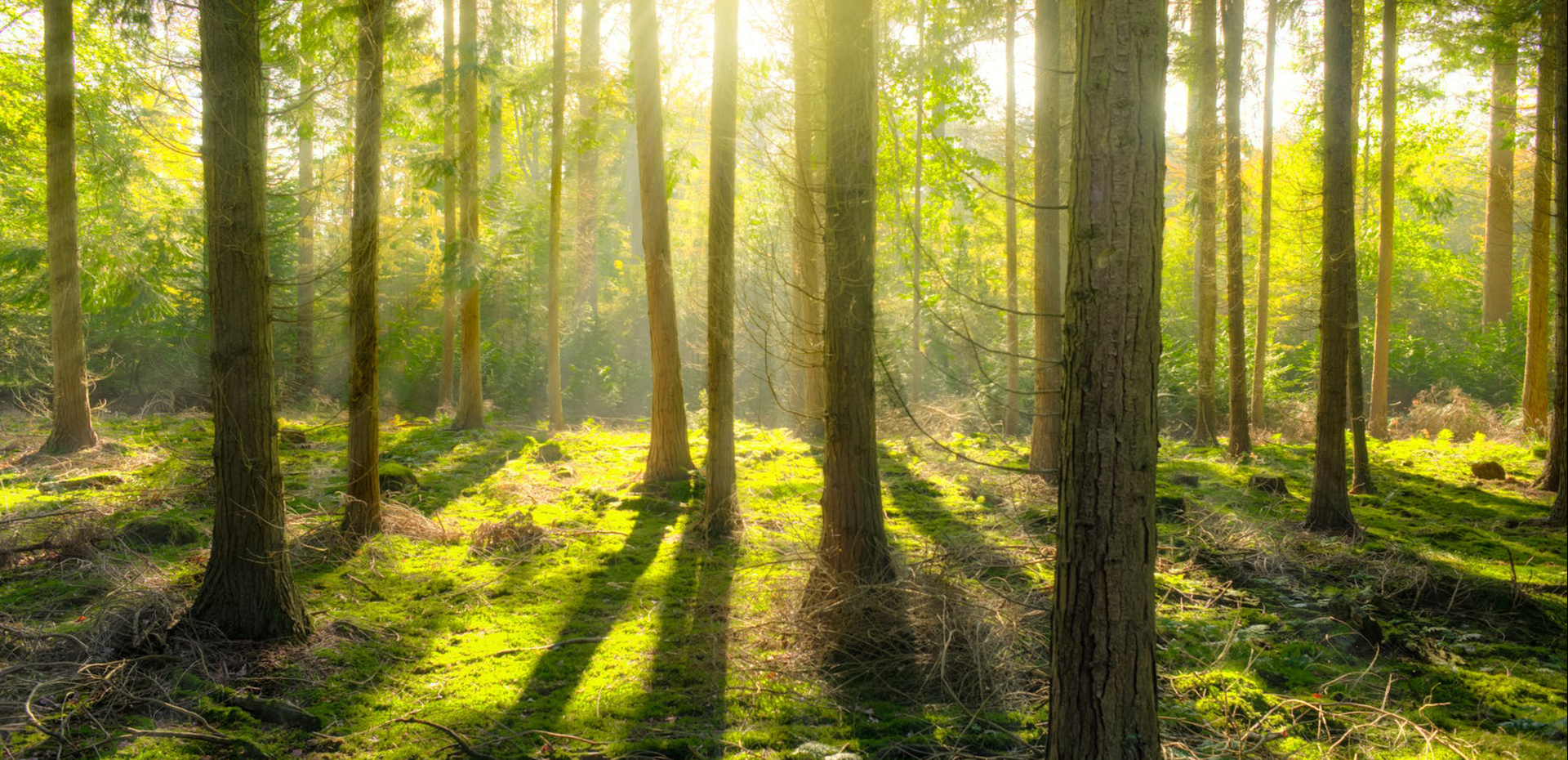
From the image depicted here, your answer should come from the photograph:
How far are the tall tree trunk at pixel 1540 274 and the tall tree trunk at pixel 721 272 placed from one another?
9.94 m

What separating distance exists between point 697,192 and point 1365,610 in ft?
70.8

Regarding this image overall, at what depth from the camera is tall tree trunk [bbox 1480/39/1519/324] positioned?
1516 cm

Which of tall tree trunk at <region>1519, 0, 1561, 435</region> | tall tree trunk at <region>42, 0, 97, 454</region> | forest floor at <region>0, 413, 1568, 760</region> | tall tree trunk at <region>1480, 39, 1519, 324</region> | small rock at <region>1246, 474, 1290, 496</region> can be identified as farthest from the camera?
tall tree trunk at <region>1480, 39, 1519, 324</region>

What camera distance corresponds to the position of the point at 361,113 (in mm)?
6891

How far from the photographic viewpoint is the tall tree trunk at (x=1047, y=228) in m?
10.6

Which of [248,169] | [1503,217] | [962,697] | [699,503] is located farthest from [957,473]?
[1503,217]

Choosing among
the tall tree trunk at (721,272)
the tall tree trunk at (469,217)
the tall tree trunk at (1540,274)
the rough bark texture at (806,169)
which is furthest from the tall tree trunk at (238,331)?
the tall tree trunk at (1540,274)

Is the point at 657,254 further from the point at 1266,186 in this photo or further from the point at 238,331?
the point at 1266,186

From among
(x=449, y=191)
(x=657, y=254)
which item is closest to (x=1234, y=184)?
(x=657, y=254)

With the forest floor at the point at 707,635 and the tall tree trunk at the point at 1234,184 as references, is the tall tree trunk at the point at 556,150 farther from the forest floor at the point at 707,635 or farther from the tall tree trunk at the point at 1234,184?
the tall tree trunk at the point at 1234,184

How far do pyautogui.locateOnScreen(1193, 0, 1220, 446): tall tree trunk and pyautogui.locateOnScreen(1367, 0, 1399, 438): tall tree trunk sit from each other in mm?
2177

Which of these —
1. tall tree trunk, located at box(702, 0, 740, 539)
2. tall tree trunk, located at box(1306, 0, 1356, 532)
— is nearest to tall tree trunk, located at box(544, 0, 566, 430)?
tall tree trunk, located at box(702, 0, 740, 539)

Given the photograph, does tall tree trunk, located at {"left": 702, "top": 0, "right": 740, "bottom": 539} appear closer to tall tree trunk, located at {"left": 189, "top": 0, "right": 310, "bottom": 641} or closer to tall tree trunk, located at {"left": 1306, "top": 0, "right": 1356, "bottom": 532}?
tall tree trunk, located at {"left": 189, "top": 0, "right": 310, "bottom": 641}

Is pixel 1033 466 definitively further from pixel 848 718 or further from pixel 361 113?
pixel 361 113
